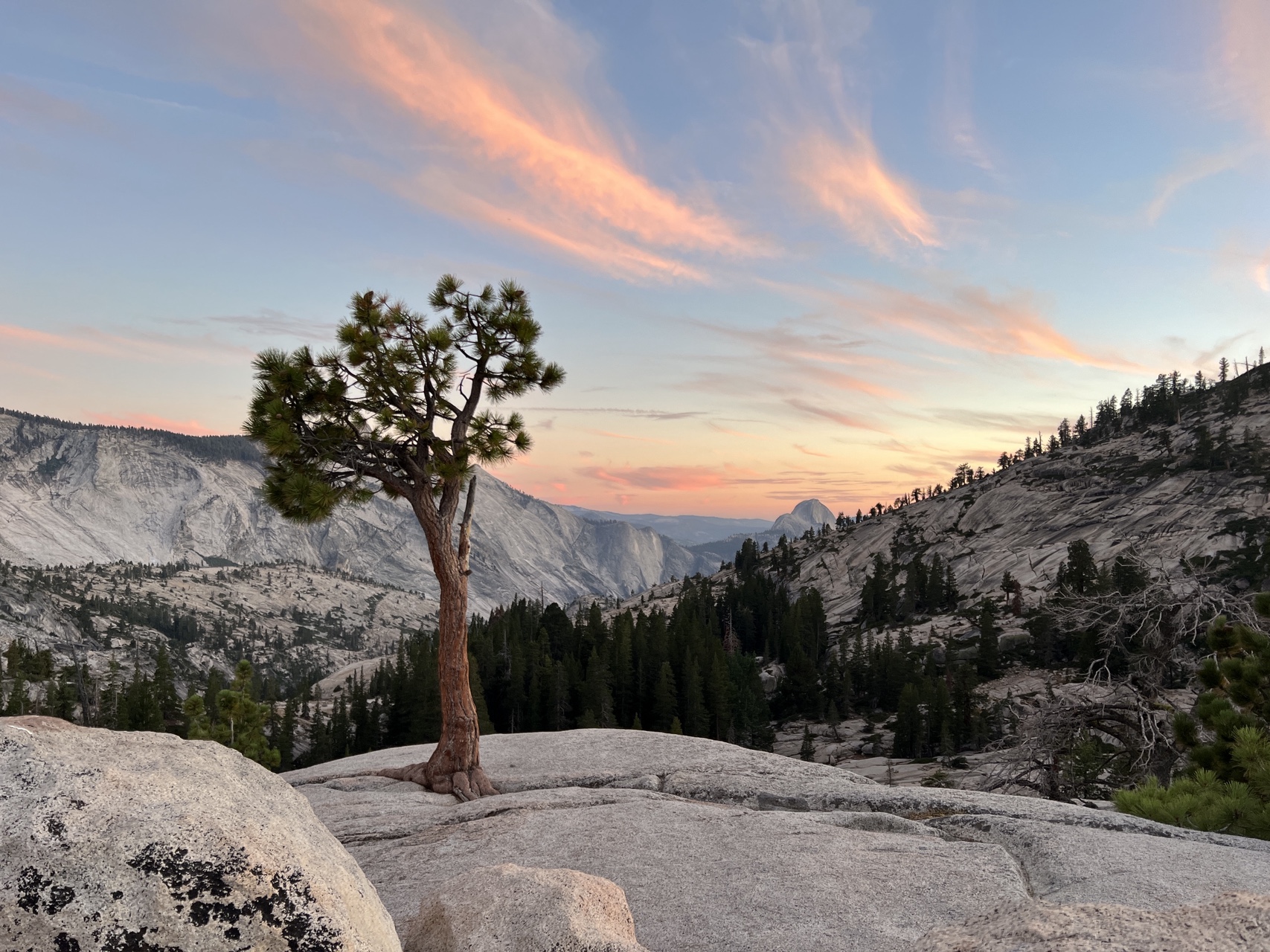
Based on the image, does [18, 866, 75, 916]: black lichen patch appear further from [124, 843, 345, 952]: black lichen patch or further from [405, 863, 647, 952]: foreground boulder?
[405, 863, 647, 952]: foreground boulder

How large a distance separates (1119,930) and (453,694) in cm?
1540

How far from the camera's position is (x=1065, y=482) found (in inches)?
7362

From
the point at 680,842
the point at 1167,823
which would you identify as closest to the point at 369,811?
the point at 680,842

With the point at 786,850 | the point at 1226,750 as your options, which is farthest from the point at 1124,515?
the point at 786,850

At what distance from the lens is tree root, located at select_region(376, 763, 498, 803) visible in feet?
52.7

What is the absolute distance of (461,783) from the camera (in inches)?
641

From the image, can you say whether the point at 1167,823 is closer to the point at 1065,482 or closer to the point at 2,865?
the point at 2,865

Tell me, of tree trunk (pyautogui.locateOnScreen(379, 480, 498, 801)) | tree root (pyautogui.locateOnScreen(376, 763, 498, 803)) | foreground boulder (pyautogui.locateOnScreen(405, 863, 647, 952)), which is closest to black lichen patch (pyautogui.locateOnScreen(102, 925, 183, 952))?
foreground boulder (pyautogui.locateOnScreen(405, 863, 647, 952))

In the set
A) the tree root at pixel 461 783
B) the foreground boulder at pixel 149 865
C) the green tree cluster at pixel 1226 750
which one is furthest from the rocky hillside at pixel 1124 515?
the foreground boulder at pixel 149 865

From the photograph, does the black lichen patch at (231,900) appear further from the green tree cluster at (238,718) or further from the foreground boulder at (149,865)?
the green tree cluster at (238,718)

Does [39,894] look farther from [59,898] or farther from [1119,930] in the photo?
[1119,930]

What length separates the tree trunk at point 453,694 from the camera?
16672 mm

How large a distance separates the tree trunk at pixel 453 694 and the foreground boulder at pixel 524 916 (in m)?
10.2

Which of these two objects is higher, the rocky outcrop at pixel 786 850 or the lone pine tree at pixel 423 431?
the lone pine tree at pixel 423 431
